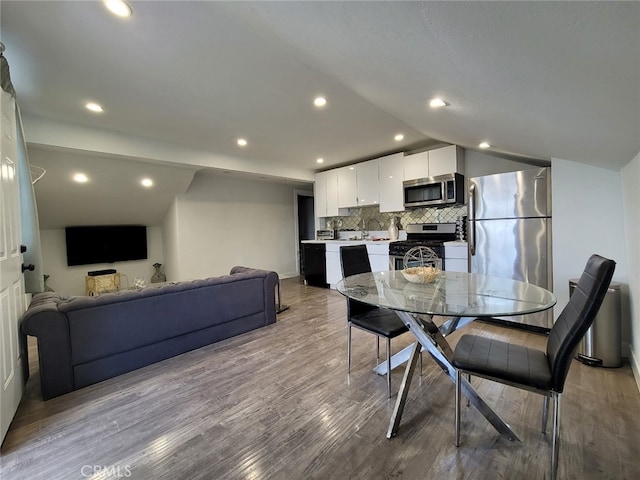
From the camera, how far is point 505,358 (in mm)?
1509

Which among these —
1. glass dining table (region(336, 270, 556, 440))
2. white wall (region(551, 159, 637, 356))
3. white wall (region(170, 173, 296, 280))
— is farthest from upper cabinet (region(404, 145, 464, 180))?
white wall (region(170, 173, 296, 280))

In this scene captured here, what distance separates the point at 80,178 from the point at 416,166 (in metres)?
4.97

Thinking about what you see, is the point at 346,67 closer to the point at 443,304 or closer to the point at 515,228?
the point at 443,304

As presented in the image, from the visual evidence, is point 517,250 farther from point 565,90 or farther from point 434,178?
point 565,90

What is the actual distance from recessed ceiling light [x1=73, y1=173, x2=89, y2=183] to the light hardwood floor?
2.67 m

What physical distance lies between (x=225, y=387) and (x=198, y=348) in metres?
0.86

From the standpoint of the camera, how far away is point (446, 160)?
13.3 ft

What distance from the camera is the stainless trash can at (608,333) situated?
2.25 m

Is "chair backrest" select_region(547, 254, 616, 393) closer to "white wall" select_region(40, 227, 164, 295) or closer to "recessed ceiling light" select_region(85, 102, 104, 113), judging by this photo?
"recessed ceiling light" select_region(85, 102, 104, 113)

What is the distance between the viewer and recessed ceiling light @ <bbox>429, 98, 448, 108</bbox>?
2.09 meters

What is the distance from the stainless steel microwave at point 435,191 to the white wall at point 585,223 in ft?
4.11

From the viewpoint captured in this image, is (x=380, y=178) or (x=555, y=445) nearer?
(x=555, y=445)

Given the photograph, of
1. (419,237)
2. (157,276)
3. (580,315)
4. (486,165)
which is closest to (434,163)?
(486,165)

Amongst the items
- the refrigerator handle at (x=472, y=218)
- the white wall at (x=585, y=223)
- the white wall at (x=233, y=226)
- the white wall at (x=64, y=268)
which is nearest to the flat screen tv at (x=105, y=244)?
the white wall at (x=64, y=268)
